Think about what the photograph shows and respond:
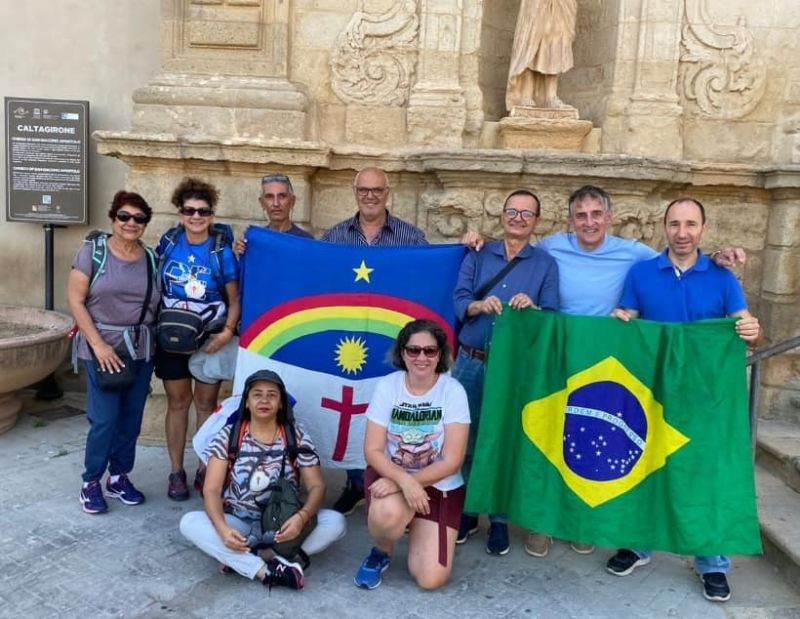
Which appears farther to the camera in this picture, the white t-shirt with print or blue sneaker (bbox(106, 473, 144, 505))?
blue sneaker (bbox(106, 473, 144, 505))

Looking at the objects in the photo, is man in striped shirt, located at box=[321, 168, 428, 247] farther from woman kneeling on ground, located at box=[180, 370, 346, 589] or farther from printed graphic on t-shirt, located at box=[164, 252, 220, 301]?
woman kneeling on ground, located at box=[180, 370, 346, 589]

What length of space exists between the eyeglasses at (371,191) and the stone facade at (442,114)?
37.5 inches

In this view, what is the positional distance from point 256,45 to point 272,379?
2694 mm

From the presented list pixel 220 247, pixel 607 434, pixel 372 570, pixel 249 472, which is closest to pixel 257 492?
pixel 249 472

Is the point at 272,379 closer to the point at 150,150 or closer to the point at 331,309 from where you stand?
the point at 331,309

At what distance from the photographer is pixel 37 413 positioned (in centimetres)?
582

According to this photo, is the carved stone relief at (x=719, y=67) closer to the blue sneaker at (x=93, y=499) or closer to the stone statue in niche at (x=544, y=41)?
the stone statue in niche at (x=544, y=41)

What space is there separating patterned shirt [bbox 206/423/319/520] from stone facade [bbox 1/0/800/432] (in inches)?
79.5

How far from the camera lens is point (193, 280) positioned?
12.9ft

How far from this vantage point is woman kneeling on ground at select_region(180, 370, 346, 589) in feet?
Result: 10.6

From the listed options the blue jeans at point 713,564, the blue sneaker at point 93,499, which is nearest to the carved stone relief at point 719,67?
the blue jeans at point 713,564

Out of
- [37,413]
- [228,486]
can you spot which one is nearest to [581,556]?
[228,486]

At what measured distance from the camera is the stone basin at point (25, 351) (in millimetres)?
5066

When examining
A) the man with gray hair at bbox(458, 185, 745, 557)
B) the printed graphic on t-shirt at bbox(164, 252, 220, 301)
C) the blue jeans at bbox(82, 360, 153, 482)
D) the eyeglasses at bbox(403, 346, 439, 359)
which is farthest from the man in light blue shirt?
the blue jeans at bbox(82, 360, 153, 482)
